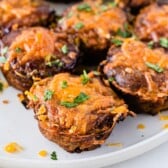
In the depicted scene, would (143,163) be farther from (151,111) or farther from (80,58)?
(80,58)

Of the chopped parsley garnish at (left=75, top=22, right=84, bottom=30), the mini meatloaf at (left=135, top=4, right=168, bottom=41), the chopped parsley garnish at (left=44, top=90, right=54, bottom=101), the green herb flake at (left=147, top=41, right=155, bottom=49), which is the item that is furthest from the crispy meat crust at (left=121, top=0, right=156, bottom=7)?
the chopped parsley garnish at (left=44, top=90, right=54, bottom=101)

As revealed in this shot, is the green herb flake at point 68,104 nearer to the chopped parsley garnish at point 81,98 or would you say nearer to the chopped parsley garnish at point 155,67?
the chopped parsley garnish at point 81,98

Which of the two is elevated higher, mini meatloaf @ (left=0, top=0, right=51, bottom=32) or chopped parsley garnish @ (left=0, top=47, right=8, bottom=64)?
mini meatloaf @ (left=0, top=0, right=51, bottom=32)

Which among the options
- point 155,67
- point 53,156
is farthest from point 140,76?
point 53,156

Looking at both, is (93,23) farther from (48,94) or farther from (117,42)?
(48,94)

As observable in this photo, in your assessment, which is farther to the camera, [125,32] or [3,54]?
[125,32]

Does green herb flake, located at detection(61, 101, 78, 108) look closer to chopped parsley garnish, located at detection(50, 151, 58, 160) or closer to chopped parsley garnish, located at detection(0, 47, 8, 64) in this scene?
chopped parsley garnish, located at detection(50, 151, 58, 160)

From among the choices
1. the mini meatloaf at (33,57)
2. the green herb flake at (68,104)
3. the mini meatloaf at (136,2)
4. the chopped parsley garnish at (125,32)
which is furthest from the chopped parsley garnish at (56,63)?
the mini meatloaf at (136,2)
